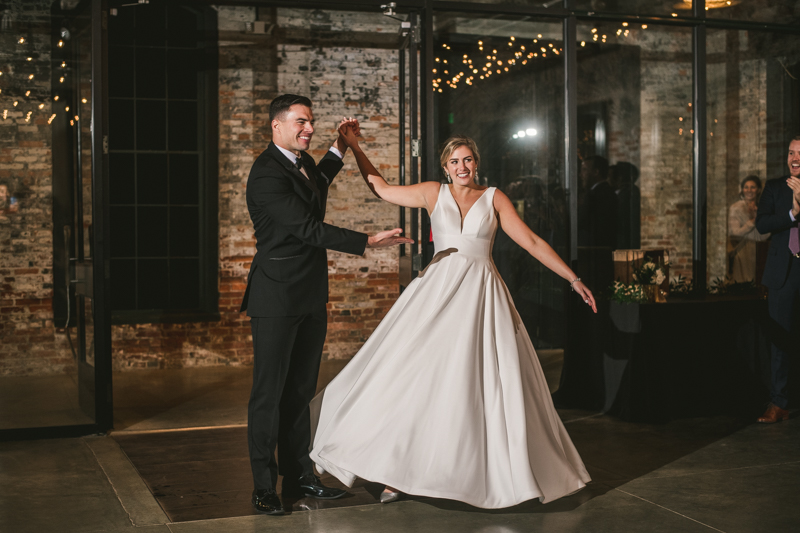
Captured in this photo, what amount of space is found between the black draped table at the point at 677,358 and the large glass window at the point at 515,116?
0.96m

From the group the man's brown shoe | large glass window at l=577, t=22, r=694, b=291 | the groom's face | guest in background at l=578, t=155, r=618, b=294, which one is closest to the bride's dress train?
the groom's face

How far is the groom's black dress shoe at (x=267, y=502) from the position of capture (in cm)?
332

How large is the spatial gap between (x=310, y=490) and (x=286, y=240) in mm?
1134

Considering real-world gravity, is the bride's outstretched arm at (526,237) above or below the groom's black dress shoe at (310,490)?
above

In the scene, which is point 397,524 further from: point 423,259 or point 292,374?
point 423,259

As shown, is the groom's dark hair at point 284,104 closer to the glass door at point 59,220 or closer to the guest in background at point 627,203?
the glass door at point 59,220

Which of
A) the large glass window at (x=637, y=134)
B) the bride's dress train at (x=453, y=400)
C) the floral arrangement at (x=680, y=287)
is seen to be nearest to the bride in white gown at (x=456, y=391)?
the bride's dress train at (x=453, y=400)

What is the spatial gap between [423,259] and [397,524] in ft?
7.63

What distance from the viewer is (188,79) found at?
7238mm

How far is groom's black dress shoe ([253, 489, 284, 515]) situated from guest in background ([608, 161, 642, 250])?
4712mm

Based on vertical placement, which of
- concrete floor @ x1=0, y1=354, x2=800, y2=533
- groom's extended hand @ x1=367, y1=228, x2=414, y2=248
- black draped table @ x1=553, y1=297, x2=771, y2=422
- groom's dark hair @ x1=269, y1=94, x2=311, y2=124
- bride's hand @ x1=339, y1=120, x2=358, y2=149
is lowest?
concrete floor @ x1=0, y1=354, x2=800, y2=533

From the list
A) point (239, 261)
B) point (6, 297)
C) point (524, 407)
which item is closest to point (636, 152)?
point (239, 261)

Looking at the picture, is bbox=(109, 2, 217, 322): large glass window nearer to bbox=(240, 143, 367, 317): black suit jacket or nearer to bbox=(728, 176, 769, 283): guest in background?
bbox=(240, 143, 367, 317): black suit jacket

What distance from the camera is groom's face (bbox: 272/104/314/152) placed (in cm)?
337
